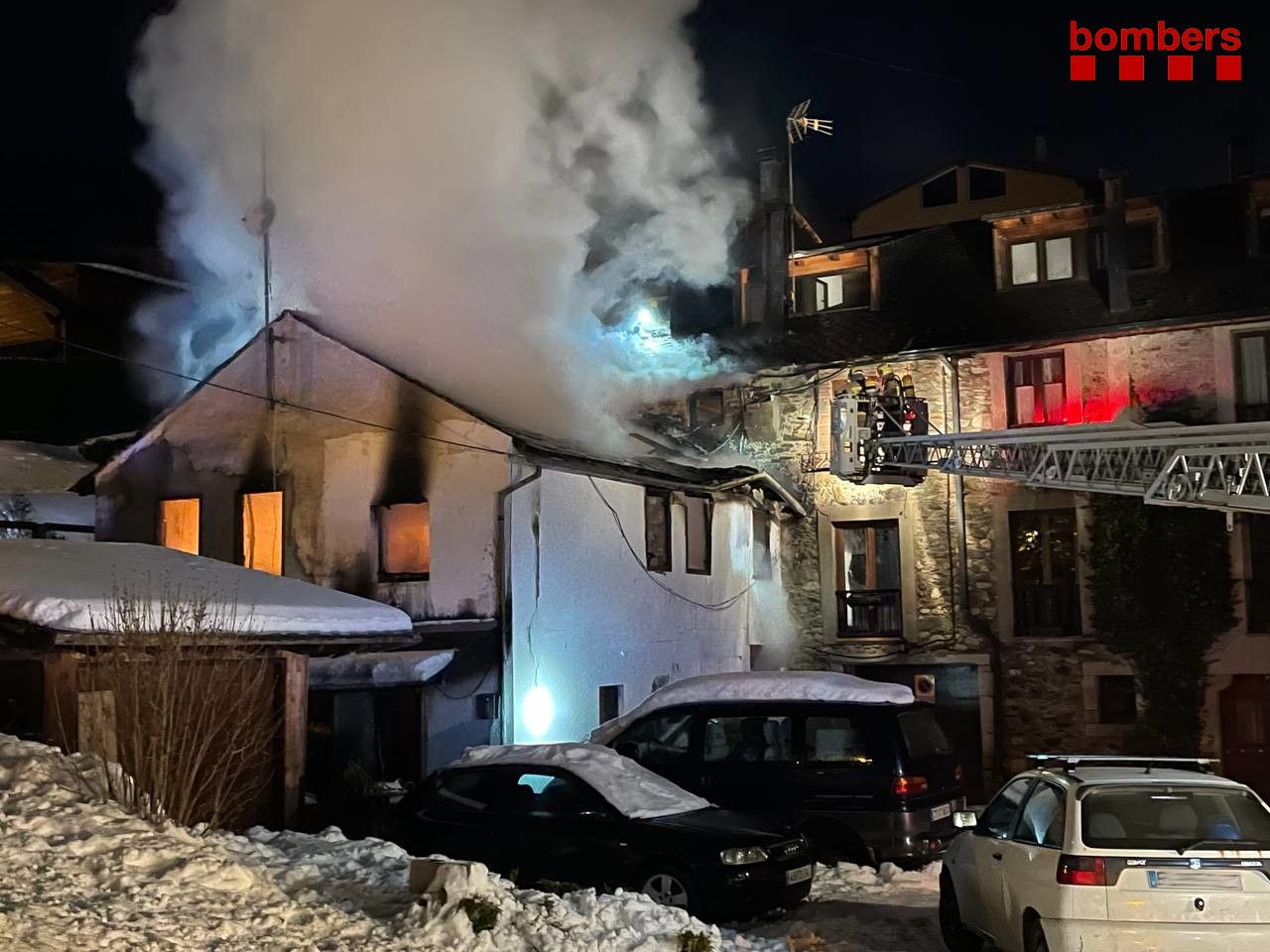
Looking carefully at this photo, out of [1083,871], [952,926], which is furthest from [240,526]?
[1083,871]

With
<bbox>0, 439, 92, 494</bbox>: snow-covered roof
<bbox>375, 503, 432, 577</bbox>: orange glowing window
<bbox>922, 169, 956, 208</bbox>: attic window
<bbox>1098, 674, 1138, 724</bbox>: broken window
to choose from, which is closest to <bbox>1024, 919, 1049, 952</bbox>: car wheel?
<bbox>375, 503, 432, 577</bbox>: orange glowing window

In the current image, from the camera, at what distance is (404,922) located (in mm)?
7496

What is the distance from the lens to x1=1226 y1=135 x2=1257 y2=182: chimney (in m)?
23.2

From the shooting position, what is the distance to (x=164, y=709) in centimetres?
884

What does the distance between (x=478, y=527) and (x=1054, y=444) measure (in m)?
7.39

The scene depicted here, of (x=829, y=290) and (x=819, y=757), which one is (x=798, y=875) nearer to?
(x=819, y=757)

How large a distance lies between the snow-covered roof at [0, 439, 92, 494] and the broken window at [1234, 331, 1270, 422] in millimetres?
18743

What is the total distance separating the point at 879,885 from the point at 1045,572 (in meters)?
10.5

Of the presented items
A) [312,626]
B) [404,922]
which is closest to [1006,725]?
[312,626]

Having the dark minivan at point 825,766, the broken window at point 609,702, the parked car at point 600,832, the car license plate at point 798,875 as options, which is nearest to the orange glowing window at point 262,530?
the broken window at point 609,702

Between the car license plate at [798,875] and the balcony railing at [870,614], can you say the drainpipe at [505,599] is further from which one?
the balcony railing at [870,614]

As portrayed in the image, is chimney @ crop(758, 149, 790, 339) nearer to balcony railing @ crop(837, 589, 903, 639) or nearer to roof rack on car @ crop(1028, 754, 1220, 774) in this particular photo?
balcony railing @ crop(837, 589, 903, 639)

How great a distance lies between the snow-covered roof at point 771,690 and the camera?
1270 cm

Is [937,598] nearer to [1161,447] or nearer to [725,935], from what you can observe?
[1161,447]
